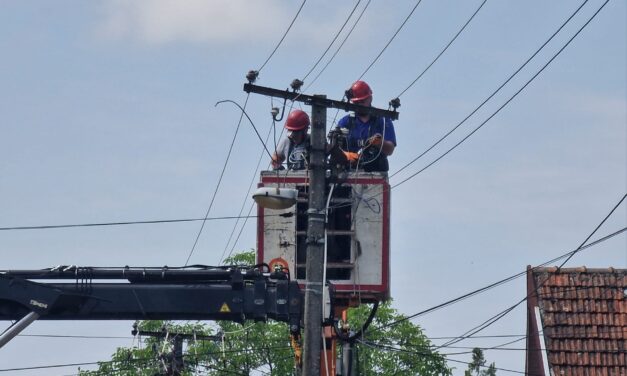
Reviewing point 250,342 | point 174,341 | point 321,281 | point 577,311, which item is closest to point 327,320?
point 321,281

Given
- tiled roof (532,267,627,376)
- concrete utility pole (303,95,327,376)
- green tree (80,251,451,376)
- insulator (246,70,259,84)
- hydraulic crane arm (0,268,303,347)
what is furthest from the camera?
green tree (80,251,451,376)

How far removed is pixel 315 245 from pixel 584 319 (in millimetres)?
6255

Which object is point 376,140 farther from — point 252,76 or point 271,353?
point 271,353

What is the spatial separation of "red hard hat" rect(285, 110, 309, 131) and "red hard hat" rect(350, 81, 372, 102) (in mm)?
741

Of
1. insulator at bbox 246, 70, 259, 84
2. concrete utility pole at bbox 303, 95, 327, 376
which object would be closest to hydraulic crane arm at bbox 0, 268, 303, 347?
concrete utility pole at bbox 303, 95, 327, 376

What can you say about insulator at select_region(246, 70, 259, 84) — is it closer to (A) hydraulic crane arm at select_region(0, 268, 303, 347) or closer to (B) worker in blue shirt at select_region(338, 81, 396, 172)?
(B) worker in blue shirt at select_region(338, 81, 396, 172)

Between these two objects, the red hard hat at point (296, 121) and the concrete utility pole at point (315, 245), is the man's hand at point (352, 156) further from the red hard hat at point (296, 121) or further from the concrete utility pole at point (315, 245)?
the concrete utility pole at point (315, 245)

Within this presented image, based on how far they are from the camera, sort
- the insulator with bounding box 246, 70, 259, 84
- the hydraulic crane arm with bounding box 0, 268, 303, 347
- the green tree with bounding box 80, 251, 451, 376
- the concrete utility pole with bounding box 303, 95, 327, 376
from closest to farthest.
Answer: the hydraulic crane arm with bounding box 0, 268, 303, 347 < the concrete utility pole with bounding box 303, 95, 327, 376 < the insulator with bounding box 246, 70, 259, 84 < the green tree with bounding box 80, 251, 451, 376

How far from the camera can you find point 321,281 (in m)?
19.1

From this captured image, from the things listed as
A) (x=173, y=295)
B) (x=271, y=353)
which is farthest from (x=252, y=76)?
(x=271, y=353)

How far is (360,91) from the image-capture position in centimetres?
2150

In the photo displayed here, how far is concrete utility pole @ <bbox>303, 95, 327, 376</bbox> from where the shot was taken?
18730mm

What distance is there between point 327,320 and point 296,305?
1.14 m

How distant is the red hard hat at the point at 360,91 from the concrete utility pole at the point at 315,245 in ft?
4.44
